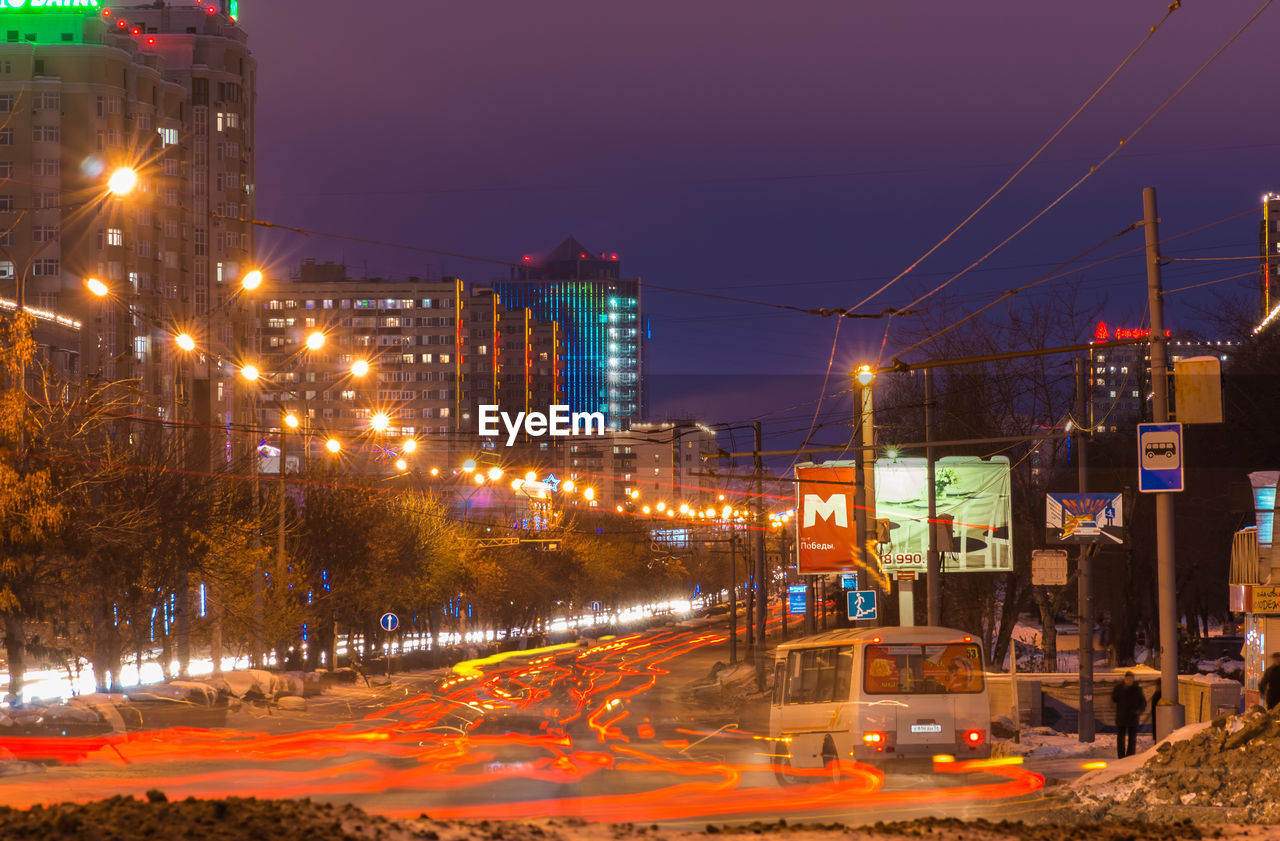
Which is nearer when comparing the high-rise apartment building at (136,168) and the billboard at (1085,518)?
the billboard at (1085,518)

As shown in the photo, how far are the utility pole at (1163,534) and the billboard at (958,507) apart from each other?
61.4 feet

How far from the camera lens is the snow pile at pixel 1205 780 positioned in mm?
14641

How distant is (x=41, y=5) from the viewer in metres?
107

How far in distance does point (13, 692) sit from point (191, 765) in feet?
31.8

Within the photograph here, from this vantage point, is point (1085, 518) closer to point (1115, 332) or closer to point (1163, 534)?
point (1163, 534)

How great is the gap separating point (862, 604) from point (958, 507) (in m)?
8.44

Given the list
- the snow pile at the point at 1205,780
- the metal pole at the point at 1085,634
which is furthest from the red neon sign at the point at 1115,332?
the snow pile at the point at 1205,780

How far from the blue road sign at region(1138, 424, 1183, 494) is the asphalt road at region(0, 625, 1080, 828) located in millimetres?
4701

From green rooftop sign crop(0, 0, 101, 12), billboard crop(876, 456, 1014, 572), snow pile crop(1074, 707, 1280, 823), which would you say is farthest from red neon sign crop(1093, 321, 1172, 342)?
green rooftop sign crop(0, 0, 101, 12)

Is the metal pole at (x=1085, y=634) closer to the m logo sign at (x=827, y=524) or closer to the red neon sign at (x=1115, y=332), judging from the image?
the m logo sign at (x=827, y=524)

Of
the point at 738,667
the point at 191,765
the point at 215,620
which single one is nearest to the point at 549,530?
the point at 738,667

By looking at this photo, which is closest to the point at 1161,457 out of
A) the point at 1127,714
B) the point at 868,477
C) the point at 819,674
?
the point at 1127,714

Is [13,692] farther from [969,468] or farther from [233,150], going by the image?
[233,150]

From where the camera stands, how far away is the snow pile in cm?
1464
